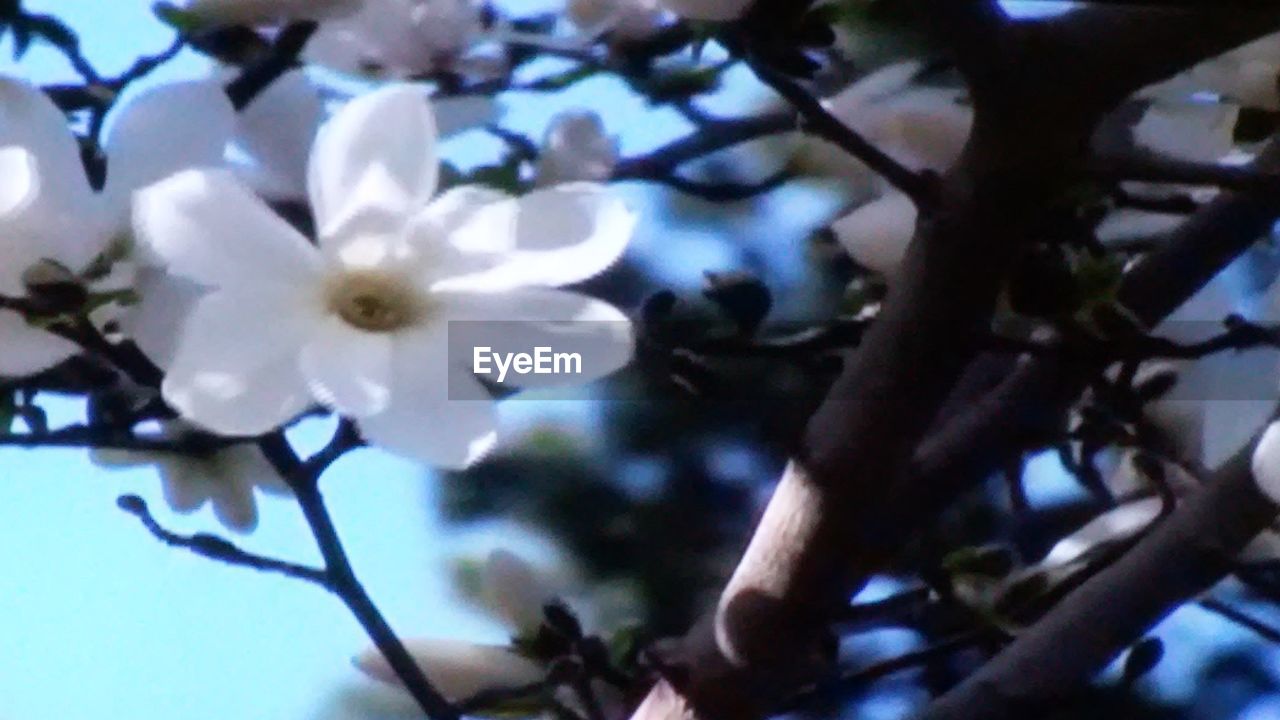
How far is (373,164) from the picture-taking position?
446 mm

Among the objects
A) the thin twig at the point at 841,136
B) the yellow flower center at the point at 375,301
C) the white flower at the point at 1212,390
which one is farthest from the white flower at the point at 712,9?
the white flower at the point at 1212,390

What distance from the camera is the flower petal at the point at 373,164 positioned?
0.44 metres

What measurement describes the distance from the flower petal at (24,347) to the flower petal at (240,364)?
0.06 metres

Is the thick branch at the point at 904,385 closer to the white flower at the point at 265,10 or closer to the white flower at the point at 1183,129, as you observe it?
the white flower at the point at 1183,129

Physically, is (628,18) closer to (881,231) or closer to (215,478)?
(881,231)

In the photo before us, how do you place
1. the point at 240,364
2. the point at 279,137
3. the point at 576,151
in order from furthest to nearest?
the point at 576,151 → the point at 279,137 → the point at 240,364

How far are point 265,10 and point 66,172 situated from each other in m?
0.09

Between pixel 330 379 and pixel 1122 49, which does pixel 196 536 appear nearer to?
pixel 330 379

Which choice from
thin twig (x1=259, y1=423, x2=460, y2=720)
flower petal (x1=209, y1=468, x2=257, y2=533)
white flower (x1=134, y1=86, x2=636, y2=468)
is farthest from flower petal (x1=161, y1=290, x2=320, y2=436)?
flower petal (x1=209, y1=468, x2=257, y2=533)

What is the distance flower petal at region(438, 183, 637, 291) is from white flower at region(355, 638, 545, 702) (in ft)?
0.85

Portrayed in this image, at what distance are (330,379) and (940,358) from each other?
0.63 ft

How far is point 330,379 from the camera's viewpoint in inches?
16.6

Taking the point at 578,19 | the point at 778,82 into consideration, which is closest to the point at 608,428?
the point at 578,19

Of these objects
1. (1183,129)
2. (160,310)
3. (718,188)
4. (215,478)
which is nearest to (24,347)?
(160,310)
